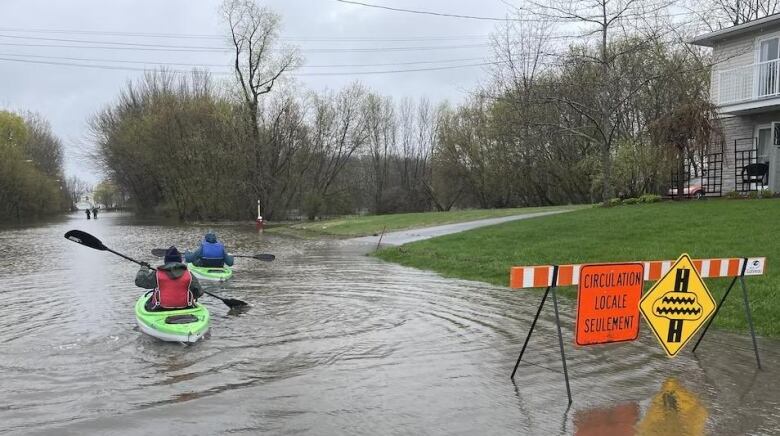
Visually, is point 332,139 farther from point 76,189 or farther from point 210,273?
point 76,189

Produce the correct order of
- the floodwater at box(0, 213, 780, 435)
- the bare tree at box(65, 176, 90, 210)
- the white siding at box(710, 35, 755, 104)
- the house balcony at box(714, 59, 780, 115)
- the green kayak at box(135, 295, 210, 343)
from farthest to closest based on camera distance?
the bare tree at box(65, 176, 90, 210) → the white siding at box(710, 35, 755, 104) → the house balcony at box(714, 59, 780, 115) → the green kayak at box(135, 295, 210, 343) → the floodwater at box(0, 213, 780, 435)

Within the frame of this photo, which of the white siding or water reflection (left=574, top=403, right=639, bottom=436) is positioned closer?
water reflection (left=574, top=403, right=639, bottom=436)

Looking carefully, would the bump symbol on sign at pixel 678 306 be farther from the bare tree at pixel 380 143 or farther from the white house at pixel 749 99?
the bare tree at pixel 380 143

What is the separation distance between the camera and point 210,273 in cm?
1397

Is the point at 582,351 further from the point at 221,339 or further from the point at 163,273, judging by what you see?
the point at 163,273

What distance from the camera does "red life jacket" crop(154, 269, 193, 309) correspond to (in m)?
8.90

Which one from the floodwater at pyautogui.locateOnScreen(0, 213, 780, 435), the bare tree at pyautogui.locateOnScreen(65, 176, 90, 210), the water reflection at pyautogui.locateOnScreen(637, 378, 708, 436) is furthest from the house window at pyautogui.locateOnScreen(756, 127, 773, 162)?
the bare tree at pyautogui.locateOnScreen(65, 176, 90, 210)

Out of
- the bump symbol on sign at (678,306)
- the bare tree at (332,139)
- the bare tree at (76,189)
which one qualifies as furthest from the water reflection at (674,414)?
the bare tree at (76,189)

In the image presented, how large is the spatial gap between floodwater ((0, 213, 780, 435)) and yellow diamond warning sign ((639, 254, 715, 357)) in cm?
40

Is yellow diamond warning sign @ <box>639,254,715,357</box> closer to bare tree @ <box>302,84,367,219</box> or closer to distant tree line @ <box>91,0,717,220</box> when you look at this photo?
distant tree line @ <box>91,0,717,220</box>

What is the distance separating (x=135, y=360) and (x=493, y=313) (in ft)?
17.5

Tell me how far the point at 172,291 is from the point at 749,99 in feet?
71.3

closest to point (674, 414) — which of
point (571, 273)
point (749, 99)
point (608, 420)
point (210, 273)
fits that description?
point (608, 420)

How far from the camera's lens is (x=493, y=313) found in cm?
975
